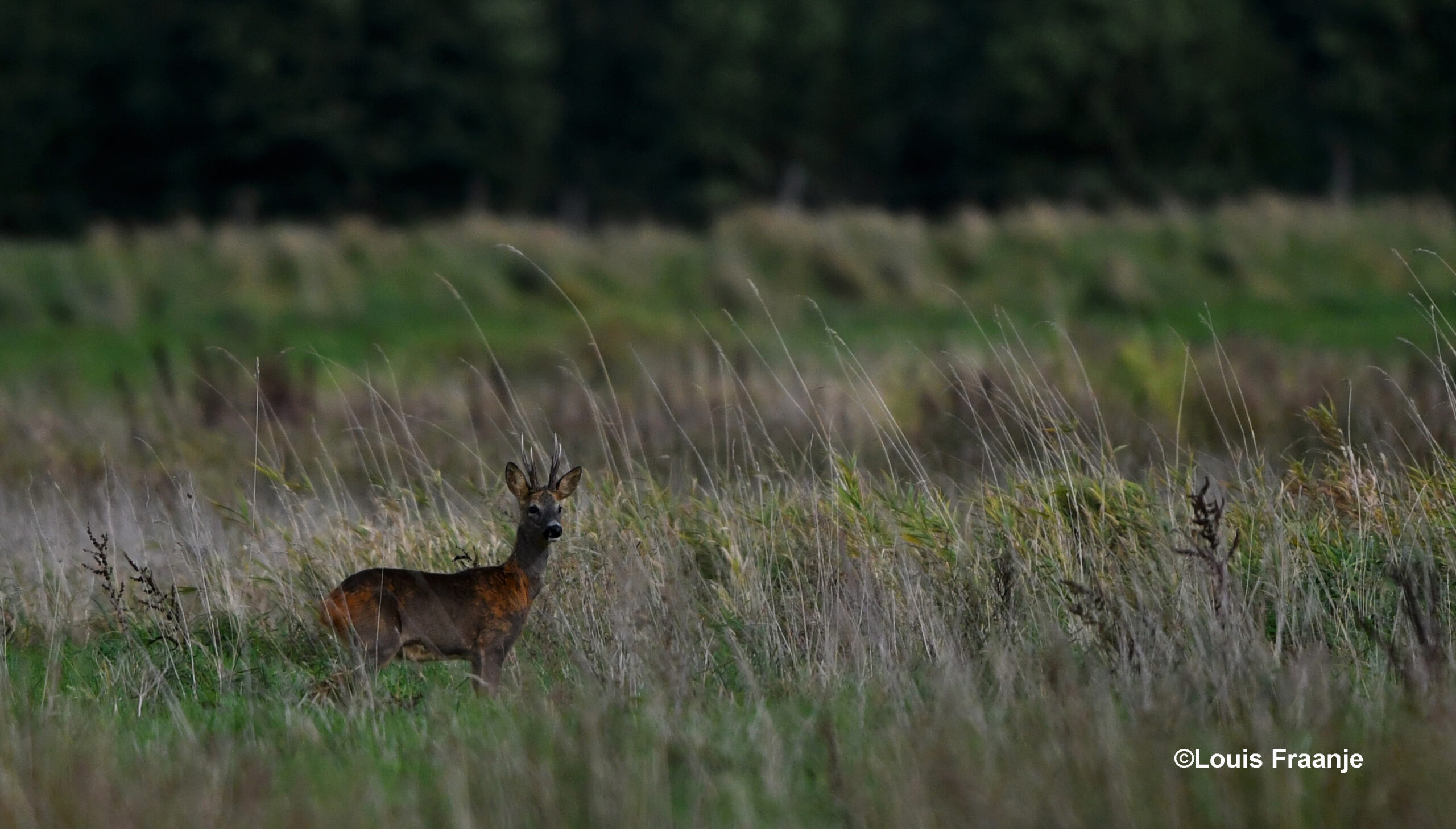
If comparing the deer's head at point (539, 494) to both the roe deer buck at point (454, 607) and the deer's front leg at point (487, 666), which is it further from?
the deer's front leg at point (487, 666)

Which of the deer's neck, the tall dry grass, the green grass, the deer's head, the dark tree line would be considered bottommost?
the tall dry grass

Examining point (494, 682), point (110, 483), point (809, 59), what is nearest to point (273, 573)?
point (494, 682)

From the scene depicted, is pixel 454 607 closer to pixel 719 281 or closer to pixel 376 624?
pixel 376 624

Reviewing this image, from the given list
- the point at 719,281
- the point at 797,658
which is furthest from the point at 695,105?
the point at 797,658

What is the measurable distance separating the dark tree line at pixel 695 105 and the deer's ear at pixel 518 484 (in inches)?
1213

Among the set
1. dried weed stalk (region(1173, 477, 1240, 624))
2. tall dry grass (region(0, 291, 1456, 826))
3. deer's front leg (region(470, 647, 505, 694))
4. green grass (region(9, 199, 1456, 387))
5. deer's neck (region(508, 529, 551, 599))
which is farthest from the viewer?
green grass (region(9, 199, 1456, 387))

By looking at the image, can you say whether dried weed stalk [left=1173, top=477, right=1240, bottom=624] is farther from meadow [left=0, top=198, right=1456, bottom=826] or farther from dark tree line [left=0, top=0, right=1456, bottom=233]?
dark tree line [left=0, top=0, right=1456, bottom=233]

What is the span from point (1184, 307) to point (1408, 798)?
1572 cm

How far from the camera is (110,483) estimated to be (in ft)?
30.0

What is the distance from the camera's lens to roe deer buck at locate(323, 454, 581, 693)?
5.05 metres

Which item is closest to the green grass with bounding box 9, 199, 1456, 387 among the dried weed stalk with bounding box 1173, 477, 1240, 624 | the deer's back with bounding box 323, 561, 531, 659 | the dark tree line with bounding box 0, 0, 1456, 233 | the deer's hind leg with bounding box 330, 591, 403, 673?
the deer's back with bounding box 323, 561, 531, 659

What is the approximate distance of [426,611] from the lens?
16.8ft

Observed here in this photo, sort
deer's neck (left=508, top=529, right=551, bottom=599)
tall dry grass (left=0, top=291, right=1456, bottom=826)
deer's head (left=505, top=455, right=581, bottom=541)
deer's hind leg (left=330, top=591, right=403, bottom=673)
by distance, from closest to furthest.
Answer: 1. tall dry grass (left=0, top=291, right=1456, bottom=826)
2. deer's hind leg (left=330, top=591, right=403, bottom=673)
3. deer's head (left=505, top=455, right=581, bottom=541)
4. deer's neck (left=508, top=529, right=551, bottom=599)

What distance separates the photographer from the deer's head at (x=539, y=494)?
17.6 feet
